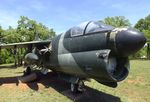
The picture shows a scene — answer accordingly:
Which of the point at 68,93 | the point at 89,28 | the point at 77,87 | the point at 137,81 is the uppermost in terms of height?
the point at 89,28

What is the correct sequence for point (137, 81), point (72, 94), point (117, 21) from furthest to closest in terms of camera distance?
point (117, 21) → point (137, 81) → point (72, 94)

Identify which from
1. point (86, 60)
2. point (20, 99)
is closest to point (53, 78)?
point (20, 99)

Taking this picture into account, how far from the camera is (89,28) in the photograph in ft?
37.3

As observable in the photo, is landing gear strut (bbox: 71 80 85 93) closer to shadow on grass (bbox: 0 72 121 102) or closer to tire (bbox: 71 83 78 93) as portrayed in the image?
tire (bbox: 71 83 78 93)

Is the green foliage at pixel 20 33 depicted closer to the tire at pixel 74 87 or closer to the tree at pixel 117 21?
the tree at pixel 117 21

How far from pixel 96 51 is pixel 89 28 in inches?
57.5

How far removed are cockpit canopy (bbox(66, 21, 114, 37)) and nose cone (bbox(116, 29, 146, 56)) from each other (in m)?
0.84

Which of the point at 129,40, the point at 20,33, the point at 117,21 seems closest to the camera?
the point at 129,40

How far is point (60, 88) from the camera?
15195mm

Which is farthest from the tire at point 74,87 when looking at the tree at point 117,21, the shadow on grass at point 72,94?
the tree at point 117,21

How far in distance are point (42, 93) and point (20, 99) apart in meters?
1.50

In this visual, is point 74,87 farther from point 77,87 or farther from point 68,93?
point 68,93

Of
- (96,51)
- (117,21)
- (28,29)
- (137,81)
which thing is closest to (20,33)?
(28,29)

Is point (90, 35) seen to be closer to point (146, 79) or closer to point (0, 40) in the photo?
point (146, 79)
